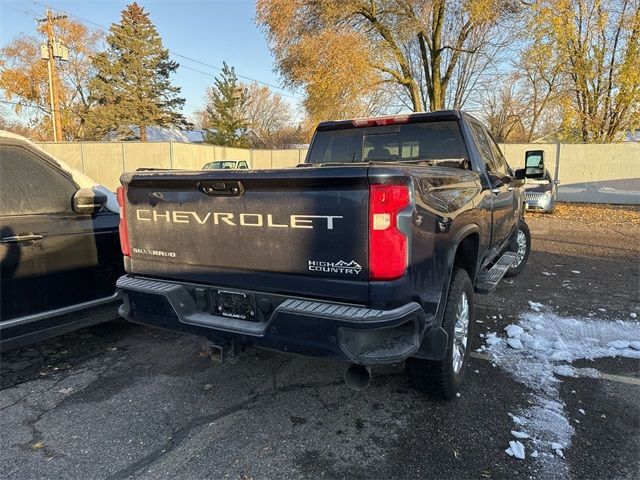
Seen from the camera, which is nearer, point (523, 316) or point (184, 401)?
point (184, 401)

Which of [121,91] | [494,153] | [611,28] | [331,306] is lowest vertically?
[331,306]

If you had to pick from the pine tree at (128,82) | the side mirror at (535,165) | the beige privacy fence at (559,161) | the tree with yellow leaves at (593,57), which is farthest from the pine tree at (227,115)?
the side mirror at (535,165)

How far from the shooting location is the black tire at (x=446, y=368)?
9.22ft

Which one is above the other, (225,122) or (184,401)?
(225,122)

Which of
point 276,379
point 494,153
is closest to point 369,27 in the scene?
point 494,153

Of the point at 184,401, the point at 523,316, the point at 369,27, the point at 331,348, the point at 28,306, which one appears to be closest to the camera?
the point at 331,348

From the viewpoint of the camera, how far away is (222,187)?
2.59 meters

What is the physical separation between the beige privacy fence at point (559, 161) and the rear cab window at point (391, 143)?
13990mm

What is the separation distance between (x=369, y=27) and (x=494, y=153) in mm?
15522

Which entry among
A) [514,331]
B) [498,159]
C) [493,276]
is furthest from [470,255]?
[498,159]

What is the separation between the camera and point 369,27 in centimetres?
1822

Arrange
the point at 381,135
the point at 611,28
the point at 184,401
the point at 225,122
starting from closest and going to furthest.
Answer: the point at 184,401 < the point at 381,135 < the point at 611,28 < the point at 225,122

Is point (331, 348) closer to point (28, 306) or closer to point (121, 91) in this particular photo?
point (28, 306)

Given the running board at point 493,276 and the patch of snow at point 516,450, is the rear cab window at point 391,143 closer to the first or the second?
the running board at point 493,276
